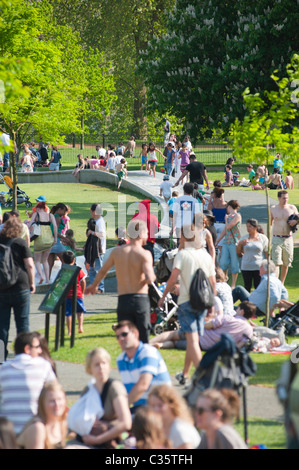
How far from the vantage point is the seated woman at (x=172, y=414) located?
6090mm

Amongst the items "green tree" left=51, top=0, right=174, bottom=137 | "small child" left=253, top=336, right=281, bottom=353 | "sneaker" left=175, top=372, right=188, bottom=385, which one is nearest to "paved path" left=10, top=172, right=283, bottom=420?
"sneaker" left=175, top=372, right=188, bottom=385

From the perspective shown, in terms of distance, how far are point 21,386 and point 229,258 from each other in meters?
8.80

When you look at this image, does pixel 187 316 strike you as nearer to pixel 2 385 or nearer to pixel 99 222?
pixel 2 385

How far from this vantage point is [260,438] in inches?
295

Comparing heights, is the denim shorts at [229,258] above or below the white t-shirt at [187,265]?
below

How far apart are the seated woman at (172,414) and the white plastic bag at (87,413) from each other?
0.87m

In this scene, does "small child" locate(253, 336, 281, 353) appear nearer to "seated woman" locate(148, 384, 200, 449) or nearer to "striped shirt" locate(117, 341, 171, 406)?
"striped shirt" locate(117, 341, 171, 406)

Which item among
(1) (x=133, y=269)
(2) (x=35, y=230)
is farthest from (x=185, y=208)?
(1) (x=133, y=269)

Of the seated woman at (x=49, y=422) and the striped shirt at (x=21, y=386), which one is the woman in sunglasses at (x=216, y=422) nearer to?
the seated woman at (x=49, y=422)

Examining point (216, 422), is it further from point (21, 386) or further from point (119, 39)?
point (119, 39)

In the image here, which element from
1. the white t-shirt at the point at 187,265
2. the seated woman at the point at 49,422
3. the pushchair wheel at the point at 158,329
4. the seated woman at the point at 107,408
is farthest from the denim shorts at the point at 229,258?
the seated woman at the point at 49,422

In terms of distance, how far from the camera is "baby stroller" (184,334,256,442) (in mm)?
6977
